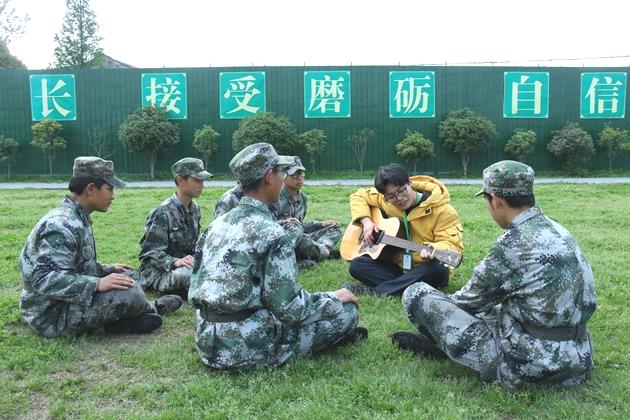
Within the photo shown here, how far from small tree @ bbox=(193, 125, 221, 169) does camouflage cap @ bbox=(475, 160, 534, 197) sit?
15810mm

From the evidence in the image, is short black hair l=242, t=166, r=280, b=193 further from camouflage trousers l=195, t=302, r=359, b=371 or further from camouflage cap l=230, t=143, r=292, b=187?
camouflage trousers l=195, t=302, r=359, b=371

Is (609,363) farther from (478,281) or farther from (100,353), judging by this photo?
(100,353)

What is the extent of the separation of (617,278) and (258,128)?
12.9 m

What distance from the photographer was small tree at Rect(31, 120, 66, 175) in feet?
60.0

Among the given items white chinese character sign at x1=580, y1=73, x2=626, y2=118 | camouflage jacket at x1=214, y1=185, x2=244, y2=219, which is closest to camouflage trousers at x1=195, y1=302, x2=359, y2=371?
camouflage jacket at x1=214, y1=185, x2=244, y2=219

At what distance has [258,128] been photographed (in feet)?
57.0

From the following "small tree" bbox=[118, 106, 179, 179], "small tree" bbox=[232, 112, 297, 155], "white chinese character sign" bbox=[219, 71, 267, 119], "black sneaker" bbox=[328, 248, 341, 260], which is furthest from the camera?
"white chinese character sign" bbox=[219, 71, 267, 119]

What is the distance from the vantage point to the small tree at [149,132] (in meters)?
17.9

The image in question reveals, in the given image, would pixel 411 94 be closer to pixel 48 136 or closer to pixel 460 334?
pixel 48 136

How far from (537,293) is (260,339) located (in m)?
1.55

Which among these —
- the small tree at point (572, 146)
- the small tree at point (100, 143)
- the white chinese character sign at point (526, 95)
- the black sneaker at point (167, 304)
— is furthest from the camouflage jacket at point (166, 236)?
the white chinese character sign at point (526, 95)

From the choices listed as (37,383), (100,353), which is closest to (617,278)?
(100,353)

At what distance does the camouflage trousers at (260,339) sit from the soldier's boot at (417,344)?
1.41 feet

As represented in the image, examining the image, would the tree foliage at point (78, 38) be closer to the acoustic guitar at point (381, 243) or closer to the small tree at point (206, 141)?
the small tree at point (206, 141)
